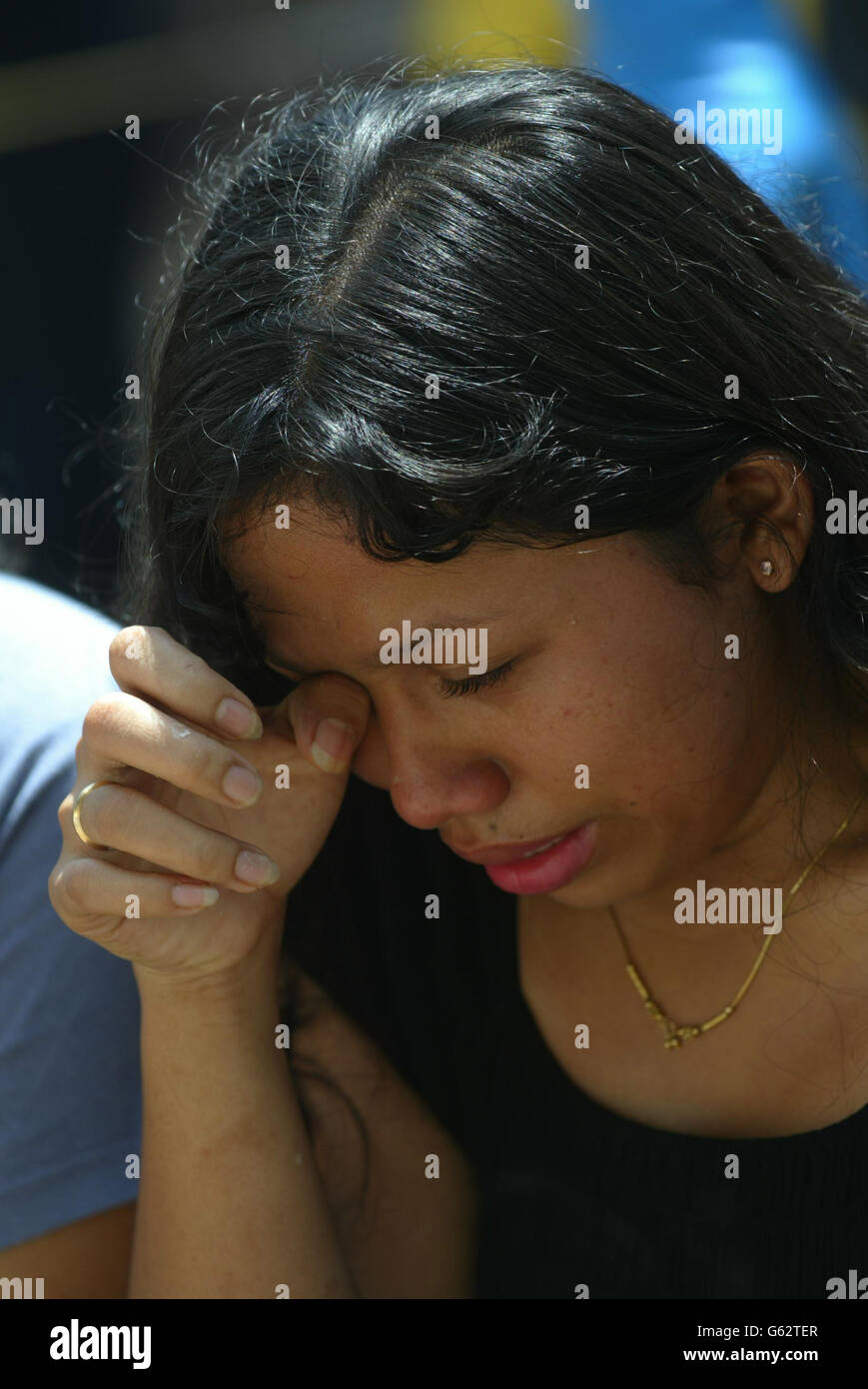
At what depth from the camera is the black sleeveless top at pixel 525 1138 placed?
1.38m

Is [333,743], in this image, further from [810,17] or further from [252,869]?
[810,17]

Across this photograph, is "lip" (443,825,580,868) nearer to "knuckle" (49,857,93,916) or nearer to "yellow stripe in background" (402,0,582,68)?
"knuckle" (49,857,93,916)

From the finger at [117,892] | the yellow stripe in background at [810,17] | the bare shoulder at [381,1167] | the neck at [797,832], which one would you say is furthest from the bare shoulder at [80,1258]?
the yellow stripe in background at [810,17]

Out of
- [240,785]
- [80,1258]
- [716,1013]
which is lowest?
[80,1258]

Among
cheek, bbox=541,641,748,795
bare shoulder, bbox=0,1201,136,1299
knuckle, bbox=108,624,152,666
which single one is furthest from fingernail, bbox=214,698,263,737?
bare shoulder, bbox=0,1201,136,1299

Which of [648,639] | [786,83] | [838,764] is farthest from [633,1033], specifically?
[786,83]

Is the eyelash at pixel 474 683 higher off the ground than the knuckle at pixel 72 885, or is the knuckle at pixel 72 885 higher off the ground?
the eyelash at pixel 474 683

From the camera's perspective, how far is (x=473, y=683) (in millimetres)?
1292

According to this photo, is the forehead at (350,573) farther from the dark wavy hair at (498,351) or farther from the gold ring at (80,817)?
the gold ring at (80,817)

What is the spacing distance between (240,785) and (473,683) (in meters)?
0.28

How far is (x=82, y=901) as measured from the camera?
4.57 ft

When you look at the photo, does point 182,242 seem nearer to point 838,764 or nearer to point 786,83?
point 838,764

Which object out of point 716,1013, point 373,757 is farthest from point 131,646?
point 716,1013

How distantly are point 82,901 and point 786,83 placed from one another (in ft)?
7.87
